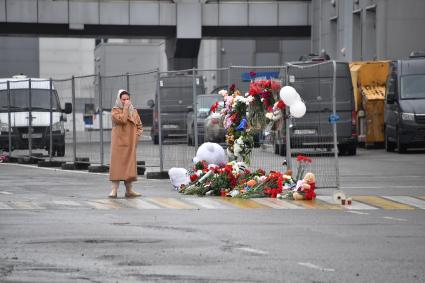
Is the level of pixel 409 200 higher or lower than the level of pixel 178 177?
lower

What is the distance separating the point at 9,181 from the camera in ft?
77.0

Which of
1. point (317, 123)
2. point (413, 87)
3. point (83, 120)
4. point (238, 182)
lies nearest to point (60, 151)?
point (83, 120)

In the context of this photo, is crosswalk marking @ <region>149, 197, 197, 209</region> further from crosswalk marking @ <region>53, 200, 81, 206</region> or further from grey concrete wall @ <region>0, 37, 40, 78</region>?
grey concrete wall @ <region>0, 37, 40, 78</region>

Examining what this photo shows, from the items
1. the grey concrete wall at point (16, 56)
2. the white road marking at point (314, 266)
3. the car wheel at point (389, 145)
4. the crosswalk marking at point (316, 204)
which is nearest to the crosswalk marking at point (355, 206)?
the crosswalk marking at point (316, 204)

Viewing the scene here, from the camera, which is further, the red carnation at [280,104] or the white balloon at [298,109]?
the red carnation at [280,104]

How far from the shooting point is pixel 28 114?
33.2 m

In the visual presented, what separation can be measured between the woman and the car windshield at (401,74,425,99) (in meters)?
15.3

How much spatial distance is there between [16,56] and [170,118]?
238 ft

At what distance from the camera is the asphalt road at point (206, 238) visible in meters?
10.2

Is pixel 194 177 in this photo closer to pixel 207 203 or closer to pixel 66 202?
pixel 207 203

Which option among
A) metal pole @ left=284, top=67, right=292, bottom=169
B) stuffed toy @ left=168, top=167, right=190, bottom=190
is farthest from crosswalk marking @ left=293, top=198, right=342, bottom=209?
stuffed toy @ left=168, top=167, right=190, bottom=190

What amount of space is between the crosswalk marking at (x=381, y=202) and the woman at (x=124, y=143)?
3489mm

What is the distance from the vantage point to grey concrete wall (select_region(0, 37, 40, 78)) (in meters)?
95.4

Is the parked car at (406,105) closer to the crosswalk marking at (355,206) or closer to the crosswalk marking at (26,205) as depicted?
the crosswalk marking at (355,206)
